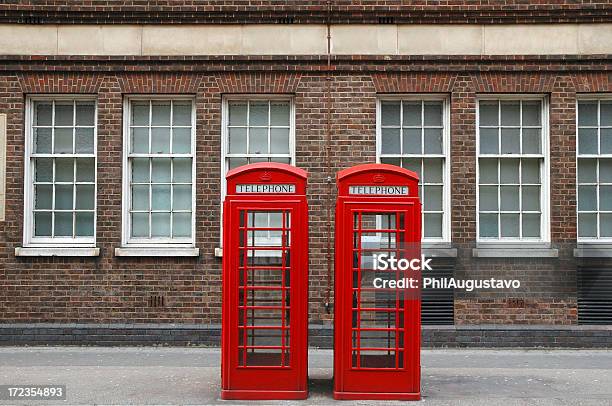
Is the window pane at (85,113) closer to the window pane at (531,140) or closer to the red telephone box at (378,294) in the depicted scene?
the red telephone box at (378,294)

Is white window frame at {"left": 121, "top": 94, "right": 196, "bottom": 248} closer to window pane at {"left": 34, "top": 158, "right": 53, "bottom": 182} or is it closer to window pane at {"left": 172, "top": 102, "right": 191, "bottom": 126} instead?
window pane at {"left": 172, "top": 102, "right": 191, "bottom": 126}

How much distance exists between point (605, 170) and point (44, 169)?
9197mm

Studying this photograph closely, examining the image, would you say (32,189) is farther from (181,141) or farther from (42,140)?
(181,141)

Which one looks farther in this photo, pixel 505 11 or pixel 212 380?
pixel 505 11

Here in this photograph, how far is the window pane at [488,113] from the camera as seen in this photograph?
13.9 meters

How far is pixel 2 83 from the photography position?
1369 cm

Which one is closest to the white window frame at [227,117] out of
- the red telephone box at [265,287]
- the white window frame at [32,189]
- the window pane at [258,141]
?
the window pane at [258,141]

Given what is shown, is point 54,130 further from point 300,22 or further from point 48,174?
point 300,22

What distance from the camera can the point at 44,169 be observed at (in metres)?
13.9

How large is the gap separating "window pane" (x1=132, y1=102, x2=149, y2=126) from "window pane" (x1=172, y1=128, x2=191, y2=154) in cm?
51

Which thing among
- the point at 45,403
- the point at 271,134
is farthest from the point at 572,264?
the point at 45,403

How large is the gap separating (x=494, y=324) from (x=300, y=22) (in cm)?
575

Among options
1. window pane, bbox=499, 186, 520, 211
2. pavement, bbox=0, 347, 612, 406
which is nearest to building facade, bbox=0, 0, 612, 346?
window pane, bbox=499, 186, 520, 211

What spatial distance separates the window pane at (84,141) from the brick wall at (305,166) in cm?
38
